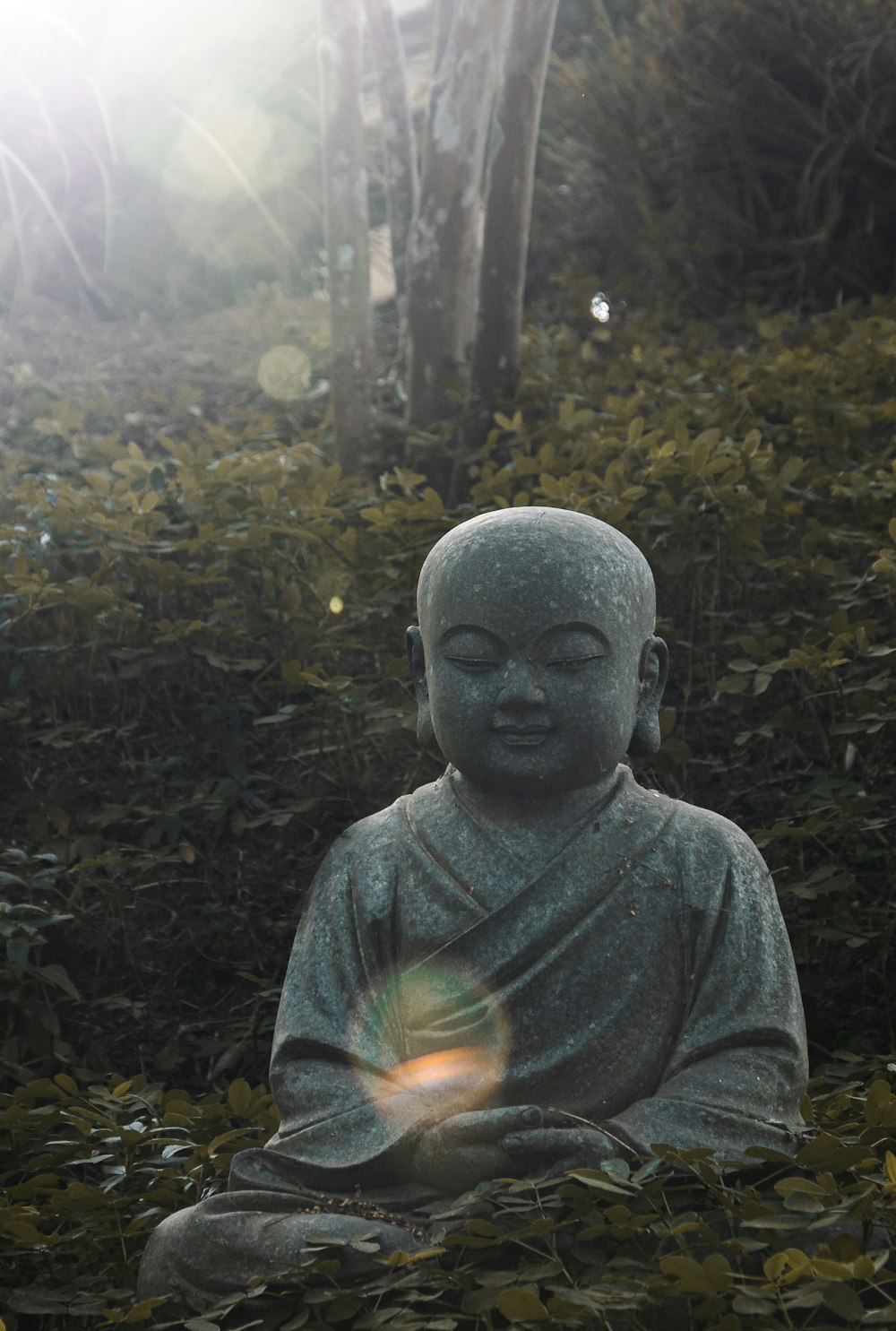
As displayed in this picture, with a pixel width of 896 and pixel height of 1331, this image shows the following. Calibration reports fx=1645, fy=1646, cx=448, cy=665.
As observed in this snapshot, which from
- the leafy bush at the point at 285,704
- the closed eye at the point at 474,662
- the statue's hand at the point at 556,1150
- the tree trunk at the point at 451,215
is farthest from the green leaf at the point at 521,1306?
the tree trunk at the point at 451,215

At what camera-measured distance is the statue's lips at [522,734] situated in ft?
10.7

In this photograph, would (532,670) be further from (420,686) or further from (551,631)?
(420,686)

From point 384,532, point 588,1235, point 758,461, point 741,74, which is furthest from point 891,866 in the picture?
point 741,74

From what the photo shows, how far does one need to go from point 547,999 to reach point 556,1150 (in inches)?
12.6

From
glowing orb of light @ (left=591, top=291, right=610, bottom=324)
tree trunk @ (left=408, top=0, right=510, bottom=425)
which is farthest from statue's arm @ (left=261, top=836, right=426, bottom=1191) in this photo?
glowing orb of light @ (left=591, top=291, right=610, bottom=324)

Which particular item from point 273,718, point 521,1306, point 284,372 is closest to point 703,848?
point 521,1306

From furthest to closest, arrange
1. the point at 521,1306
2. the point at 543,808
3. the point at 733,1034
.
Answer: the point at 543,808 → the point at 733,1034 → the point at 521,1306

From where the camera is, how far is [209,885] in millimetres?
5652

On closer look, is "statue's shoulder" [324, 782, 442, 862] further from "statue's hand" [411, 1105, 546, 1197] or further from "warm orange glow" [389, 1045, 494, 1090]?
"statue's hand" [411, 1105, 546, 1197]

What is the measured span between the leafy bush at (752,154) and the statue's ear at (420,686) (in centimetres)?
755

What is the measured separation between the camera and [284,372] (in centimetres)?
1095

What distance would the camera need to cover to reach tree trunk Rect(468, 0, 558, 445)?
7668 millimetres

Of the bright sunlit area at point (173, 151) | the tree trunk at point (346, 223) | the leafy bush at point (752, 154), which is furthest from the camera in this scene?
the bright sunlit area at point (173, 151)

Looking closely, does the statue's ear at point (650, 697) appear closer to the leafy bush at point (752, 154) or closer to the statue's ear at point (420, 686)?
the statue's ear at point (420, 686)
